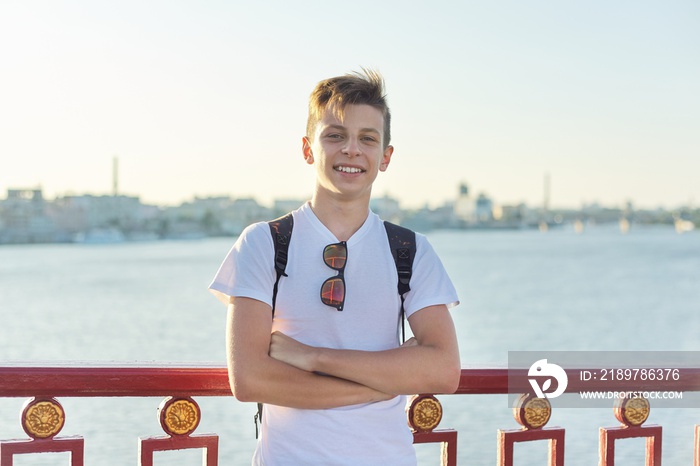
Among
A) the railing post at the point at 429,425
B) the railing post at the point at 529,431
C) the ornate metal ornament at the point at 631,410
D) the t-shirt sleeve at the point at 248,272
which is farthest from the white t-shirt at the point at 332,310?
the ornate metal ornament at the point at 631,410

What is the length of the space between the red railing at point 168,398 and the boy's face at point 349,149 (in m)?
0.55

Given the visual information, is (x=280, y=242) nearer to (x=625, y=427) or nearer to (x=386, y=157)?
(x=386, y=157)

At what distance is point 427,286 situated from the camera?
2150 mm

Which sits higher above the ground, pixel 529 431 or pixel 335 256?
pixel 335 256

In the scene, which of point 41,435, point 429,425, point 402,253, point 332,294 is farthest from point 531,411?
point 41,435

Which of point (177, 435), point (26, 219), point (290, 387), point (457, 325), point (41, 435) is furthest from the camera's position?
point (26, 219)

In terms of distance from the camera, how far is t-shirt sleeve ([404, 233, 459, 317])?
214 cm

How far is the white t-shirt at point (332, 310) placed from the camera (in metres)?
2.00

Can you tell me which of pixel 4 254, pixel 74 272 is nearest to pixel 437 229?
pixel 4 254

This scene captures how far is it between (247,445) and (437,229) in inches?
4772

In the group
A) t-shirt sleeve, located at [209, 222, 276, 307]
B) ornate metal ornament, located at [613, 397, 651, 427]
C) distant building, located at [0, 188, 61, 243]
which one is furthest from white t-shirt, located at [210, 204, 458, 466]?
distant building, located at [0, 188, 61, 243]

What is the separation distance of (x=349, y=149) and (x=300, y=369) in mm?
526

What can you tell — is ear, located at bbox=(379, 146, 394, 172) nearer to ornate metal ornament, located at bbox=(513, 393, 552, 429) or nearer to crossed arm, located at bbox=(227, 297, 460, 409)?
crossed arm, located at bbox=(227, 297, 460, 409)

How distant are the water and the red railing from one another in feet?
2.70
